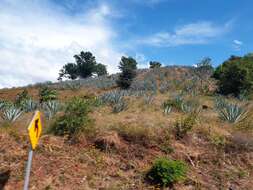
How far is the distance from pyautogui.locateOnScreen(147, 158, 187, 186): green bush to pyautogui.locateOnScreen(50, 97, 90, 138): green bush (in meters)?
2.60

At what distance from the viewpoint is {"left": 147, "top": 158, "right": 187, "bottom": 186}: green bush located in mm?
7293

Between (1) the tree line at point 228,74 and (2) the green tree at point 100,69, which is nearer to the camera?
(1) the tree line at point 228,74

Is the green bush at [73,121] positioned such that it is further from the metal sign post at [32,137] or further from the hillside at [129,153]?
the metal sign post at [32,137]

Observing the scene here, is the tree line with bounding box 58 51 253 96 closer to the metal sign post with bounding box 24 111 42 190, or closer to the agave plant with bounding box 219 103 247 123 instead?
the agave plant with bounding box 219 103 247 123

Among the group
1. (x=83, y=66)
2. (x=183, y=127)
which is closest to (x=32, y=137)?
(x=183, y=127)

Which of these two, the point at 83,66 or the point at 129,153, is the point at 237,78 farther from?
the point at 83,66

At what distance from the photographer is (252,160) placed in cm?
834

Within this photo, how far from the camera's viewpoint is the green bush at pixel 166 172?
23.9 ft

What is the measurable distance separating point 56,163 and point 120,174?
1527mm

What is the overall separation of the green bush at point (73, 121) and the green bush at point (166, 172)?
260 centimetres

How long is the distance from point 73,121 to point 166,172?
3.14m

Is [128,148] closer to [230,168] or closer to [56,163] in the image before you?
[56,163]

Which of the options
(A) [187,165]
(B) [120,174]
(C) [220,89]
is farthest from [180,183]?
(C) [220,89]

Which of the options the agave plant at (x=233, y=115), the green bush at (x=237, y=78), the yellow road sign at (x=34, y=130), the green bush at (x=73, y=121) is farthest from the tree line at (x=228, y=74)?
the yellow road sign at (x=34, y=130)
